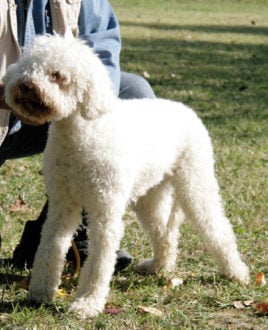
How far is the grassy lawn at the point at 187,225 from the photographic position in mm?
3779

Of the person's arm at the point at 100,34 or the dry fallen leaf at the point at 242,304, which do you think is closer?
the dry fallen leaf at the point at 242,304

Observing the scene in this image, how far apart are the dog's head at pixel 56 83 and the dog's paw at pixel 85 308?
889mm

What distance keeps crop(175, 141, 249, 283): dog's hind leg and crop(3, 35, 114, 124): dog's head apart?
3.00ft

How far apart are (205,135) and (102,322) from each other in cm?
130

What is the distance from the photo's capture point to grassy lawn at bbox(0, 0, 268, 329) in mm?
3779

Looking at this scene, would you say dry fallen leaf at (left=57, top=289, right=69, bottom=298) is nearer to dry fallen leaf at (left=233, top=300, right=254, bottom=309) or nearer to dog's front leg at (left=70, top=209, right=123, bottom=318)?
dog's front leg at (left=70, top=209, right=123, bottom=318)

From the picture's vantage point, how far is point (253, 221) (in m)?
5.44

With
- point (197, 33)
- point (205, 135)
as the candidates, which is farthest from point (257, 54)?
point (205, 135)

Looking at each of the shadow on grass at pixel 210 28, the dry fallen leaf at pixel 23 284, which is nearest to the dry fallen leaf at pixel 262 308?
the dry fallen leaf at pixel 23 284

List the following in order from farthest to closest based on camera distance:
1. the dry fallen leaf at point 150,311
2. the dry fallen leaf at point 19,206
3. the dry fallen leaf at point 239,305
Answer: the dry fallen leaf at point 19,206, the dry fallen leaf at point 239,305, the dry fallen leaf at point 150,311

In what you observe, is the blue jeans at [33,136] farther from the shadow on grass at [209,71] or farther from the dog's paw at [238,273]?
the shadow on grass at [209,71]

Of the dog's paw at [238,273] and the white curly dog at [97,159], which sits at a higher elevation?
the white curly dog at [97,159]

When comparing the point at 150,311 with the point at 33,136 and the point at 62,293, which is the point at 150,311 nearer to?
the point at 62,293

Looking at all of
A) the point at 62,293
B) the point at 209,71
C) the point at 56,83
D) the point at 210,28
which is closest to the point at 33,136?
the point at 62,293
